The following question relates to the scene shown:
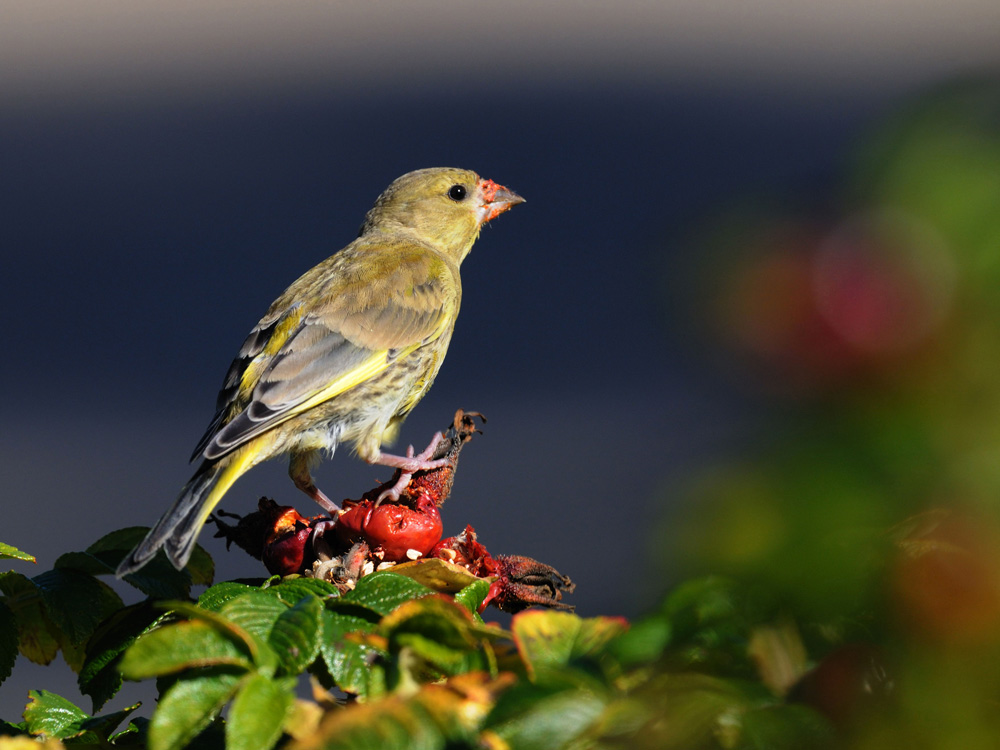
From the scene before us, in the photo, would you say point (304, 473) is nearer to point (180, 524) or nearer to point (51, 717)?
point (180, 524)

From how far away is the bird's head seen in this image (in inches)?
179

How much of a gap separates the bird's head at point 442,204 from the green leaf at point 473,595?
10.3 ft

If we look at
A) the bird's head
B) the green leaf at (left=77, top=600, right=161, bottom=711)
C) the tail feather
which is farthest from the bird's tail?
the bird's head

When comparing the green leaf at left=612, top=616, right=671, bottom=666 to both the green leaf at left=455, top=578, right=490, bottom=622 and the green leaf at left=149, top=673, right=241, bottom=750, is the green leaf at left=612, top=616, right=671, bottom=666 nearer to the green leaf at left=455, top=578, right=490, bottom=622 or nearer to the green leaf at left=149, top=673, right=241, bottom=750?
the green leaf at left=149, top=673, right=241, bottom=750

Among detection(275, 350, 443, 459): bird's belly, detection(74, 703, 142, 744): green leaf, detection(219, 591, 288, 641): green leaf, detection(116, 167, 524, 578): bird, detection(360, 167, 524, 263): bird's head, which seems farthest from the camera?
detection(360, 167, 524, 263): bird's head

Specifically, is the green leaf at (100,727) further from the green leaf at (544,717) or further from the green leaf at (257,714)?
the green leaf at (544,717)

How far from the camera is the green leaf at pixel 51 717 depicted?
4.83 ft

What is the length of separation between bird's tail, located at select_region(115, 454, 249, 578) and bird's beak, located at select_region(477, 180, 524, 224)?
6.30ft

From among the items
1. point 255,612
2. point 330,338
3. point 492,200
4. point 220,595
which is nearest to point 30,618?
point 220,595

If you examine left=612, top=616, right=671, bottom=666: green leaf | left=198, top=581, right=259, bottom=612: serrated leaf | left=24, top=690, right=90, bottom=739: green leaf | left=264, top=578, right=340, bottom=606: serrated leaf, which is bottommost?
left=24, top=690, right=90, bottom=739: green leaf

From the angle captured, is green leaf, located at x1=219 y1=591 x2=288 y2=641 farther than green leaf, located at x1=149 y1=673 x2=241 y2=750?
Yes

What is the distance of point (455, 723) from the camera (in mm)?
907

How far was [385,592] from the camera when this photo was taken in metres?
1.40

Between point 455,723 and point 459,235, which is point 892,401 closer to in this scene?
point 455,723
